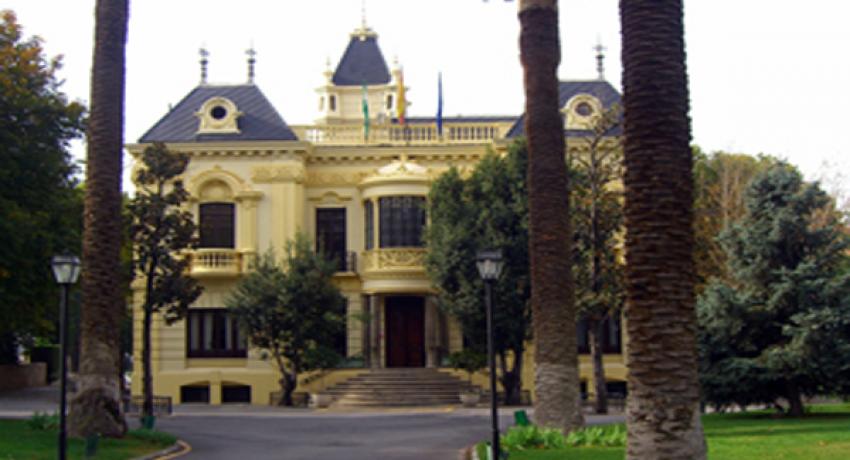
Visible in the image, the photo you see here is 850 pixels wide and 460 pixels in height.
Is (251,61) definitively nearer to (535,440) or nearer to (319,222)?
(319,222)

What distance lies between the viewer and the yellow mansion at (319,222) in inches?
1478

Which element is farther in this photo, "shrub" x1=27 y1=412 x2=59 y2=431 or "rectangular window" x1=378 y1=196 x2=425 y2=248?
"rectangular window" x1=378 y1=196 x2=425 y2=248

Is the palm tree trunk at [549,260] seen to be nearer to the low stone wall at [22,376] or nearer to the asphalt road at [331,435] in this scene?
the asphalt road at [331,435]

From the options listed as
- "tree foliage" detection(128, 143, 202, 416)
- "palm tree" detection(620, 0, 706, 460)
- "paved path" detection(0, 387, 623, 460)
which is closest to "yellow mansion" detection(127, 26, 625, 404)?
"paved path" detection(0, 387, 623, 460)

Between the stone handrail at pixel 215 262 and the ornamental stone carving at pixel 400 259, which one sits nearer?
the ornamental stone carving at pixel 400 259

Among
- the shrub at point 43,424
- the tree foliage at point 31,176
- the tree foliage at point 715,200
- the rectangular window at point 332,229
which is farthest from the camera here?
the rectangular window at point 332,229

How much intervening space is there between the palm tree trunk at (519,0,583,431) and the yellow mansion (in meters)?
17.7

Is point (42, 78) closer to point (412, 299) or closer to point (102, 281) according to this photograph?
point (102, 281)

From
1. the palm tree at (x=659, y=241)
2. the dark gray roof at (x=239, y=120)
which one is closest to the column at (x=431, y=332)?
the dark gray roof at (x=239, y=120)

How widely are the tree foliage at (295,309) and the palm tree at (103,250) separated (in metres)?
14.3

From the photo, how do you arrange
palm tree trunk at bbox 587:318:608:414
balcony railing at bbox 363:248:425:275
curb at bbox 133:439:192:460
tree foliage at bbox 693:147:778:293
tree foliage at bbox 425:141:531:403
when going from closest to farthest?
curb at bbox 133:439:192:460
palm tree trunk at bbox 587:318:608:414
tree foliage at bbox 425:141:531:403
tree foliage at bbox 693:147:778:293
balcony railing at bbox 363:248:425:275

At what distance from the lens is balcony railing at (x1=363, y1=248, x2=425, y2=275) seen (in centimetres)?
3709

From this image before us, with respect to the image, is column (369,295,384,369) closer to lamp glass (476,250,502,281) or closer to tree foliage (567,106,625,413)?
tree foliage (567,106,625,413)

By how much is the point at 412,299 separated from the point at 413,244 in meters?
2.38
